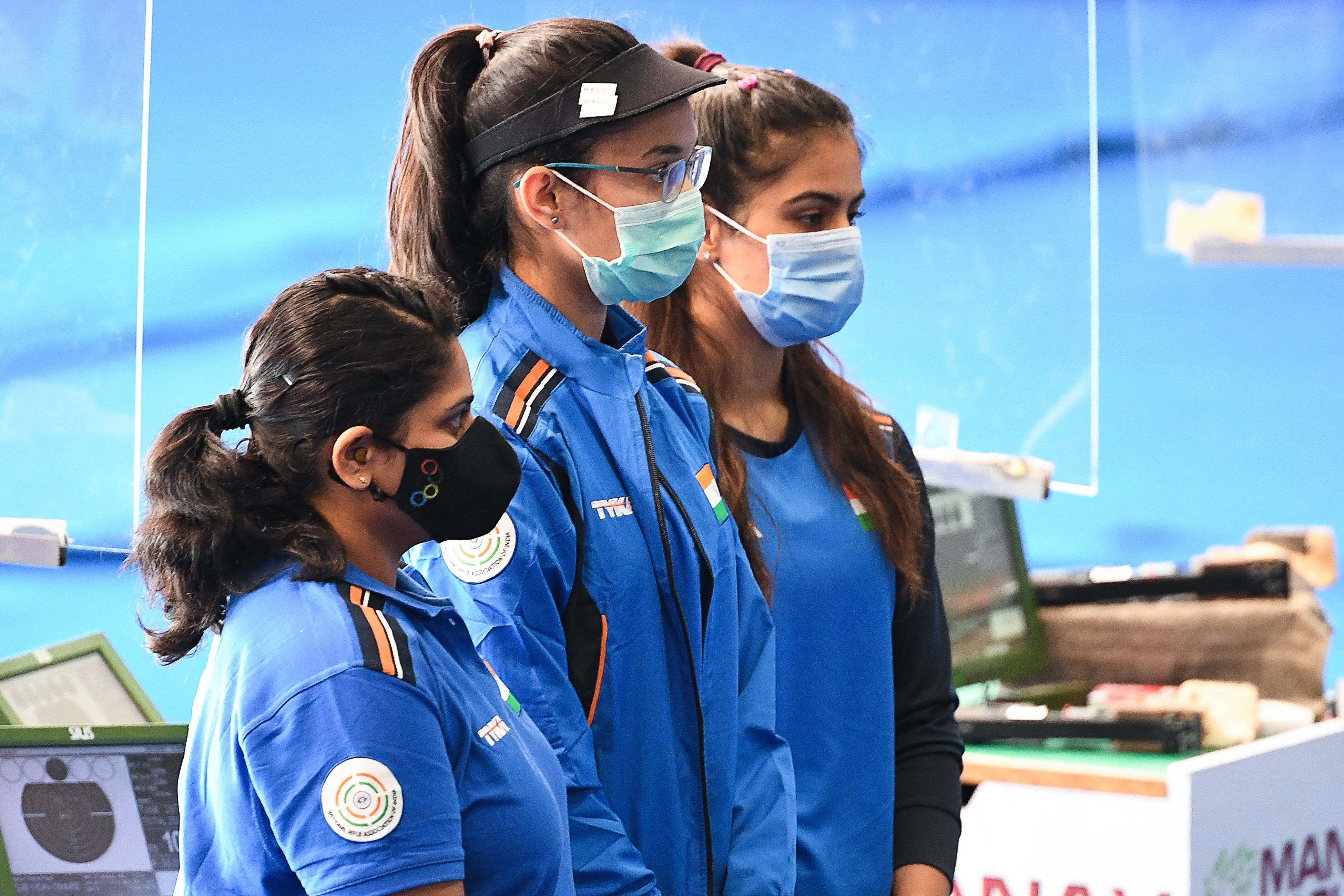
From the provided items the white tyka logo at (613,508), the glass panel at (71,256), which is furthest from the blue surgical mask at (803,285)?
the glass panel at (71,256)

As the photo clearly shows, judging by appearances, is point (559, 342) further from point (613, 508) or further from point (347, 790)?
point (347, 790)

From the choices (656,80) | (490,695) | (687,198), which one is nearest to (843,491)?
(687,198)

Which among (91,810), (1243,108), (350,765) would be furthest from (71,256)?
(1243,108)

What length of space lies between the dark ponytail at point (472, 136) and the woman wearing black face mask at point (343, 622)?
241 millimetres

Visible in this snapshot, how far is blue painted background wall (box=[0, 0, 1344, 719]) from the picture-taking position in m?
2.59

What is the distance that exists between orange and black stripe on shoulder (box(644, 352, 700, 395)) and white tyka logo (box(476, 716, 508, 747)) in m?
0.54

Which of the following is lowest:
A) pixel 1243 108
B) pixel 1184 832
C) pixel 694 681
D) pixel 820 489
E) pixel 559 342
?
pixel 1184 832

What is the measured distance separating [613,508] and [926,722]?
0.67 metres

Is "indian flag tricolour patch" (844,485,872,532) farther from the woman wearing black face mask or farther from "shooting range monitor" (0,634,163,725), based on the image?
"shooting range monitor" (0,634,163,725)

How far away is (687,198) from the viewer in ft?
5.47

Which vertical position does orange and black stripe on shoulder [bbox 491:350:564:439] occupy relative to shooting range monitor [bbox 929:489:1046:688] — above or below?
above

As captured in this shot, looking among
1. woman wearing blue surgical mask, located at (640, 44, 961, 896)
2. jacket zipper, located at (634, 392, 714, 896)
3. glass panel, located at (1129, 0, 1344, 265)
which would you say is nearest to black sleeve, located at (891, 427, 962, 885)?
woman wearing blue surgical mask, located at (640, 44, 961, 896)

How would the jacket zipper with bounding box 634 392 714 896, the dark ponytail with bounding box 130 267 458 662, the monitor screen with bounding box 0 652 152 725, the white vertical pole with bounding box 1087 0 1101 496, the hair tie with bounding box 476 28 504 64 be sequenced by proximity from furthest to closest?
the white vertical pole with bounding box 1087 0 1101 496
the monitor screen with bounding box 0 652 152 725
the hair tie with bounding box 476 28 504 64
the jacket zipper with bounding box 634 392 714 896
the dark ponytail with bounding box 130 267 458 662

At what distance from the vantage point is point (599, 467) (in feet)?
4.89
